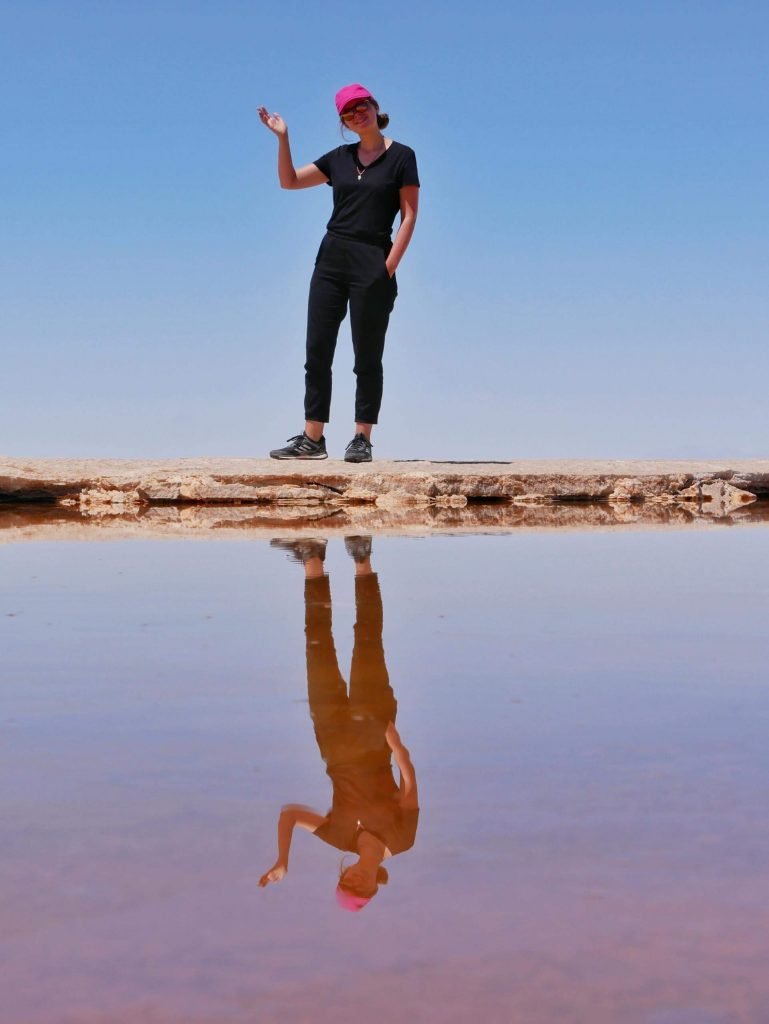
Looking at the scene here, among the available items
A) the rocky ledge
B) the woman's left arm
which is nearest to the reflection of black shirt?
the rocky ledge

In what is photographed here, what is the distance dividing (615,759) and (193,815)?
15.0 inches

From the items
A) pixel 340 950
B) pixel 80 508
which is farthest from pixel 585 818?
pixel 80 508

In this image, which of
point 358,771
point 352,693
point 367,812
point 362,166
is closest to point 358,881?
point 367,812

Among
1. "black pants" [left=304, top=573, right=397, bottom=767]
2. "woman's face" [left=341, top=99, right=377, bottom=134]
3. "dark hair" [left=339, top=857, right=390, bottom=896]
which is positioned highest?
"woman's face" [left=341, top=99, right=377, bottom=134]

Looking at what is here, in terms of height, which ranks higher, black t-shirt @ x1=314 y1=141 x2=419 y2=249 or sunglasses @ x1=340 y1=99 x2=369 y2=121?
sunglasses @ x1=340 y1=99 x2=369 y2=121

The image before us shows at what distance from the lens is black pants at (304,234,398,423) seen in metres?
5.32

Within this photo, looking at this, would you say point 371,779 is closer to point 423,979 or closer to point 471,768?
point 471,768

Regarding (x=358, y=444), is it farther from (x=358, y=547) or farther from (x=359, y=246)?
(x=358, y=547)

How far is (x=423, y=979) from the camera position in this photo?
0.64 meters

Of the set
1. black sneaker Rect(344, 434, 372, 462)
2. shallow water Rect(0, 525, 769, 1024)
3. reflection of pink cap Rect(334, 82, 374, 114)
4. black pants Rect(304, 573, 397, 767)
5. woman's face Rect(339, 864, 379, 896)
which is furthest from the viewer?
black sneaker Rect(344, 434, 372, 462)

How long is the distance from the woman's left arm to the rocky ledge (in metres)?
0.98

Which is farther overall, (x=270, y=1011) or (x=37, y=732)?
(x=37, y=732)

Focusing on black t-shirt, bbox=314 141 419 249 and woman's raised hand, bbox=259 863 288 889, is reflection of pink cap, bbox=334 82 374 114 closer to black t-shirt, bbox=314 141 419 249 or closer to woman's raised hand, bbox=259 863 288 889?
black t-shirt, bbox=314 141 419 249

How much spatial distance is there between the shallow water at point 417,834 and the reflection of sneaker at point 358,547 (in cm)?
113
